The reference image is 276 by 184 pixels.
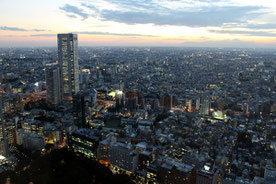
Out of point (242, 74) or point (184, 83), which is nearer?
point (184, 83)

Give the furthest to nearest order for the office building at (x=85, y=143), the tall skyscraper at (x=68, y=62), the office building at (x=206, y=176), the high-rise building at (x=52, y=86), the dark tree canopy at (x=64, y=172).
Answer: the tall skyscraper at (x=68, y=62) < the high-rise building at (x=52, y=86) < the office building at (x=85, y=143) < the dark tree canopy at (x=64, y=172) < the office building at (x=206, y=176)

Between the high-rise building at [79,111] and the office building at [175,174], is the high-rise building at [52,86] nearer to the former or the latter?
the high-rise building at [79,111]

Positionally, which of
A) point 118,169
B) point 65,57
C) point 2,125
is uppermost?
point 65,57

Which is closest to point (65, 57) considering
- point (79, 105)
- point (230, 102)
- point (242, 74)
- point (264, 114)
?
point (79, 105)

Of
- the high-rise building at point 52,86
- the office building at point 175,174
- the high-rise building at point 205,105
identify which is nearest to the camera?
the office building at point 175,174

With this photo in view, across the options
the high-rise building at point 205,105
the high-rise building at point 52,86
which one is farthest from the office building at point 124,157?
the high-rise building at point 52,86

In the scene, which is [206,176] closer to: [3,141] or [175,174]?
[175,174]

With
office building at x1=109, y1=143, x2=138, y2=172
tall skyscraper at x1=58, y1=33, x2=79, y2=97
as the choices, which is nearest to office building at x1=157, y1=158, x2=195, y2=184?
office building at x1=109, y1=143, x2=138, y2=172

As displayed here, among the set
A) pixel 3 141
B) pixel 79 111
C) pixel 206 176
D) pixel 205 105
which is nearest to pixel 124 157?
pixel 206 176

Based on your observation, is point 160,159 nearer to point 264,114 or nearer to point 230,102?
point 264,114
